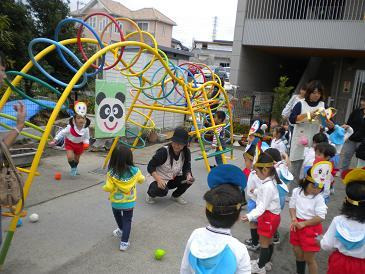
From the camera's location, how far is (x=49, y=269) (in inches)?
117

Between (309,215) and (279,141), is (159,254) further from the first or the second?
(279,141)

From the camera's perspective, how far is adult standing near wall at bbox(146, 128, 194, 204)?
443cm

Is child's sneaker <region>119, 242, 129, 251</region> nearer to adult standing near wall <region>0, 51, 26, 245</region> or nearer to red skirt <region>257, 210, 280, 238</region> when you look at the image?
red skirt <region>257, 210, 280, 238</region>

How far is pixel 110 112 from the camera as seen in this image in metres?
4.40

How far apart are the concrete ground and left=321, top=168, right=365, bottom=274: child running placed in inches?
38.8

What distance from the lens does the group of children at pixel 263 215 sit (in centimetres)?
175

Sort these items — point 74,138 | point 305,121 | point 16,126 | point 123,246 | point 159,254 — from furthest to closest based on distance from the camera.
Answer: point 74,138, point 305,121, point 123,246, point 159,254, point 16,126

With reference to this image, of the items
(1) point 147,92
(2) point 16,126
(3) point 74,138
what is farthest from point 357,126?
(2) point 16,126

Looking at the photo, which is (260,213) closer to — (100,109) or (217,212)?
(217,212)

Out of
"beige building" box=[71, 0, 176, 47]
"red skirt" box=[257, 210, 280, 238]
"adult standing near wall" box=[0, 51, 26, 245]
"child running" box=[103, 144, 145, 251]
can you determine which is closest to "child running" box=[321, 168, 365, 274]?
"red skirt" box=[257, 210, 280, 238]

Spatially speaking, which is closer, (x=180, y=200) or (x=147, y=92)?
(x=180, y=200)

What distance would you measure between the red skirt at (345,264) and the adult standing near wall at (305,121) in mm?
2313

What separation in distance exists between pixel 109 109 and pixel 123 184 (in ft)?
4.55

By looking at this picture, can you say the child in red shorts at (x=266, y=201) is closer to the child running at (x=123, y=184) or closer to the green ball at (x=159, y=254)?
the green ball at (x=159, y=254)
